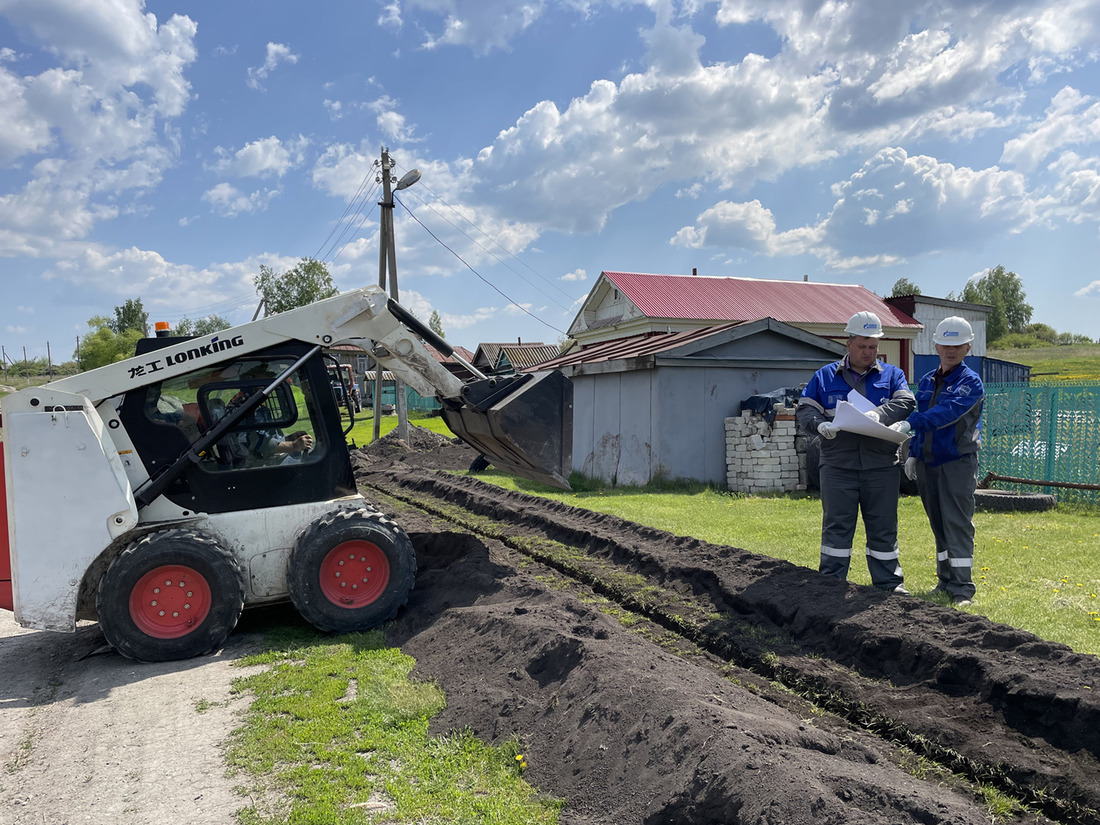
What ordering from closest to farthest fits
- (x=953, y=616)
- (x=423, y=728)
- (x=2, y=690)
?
(x=423, y=728) < (x=953, y=616) < (x=2, y=690)

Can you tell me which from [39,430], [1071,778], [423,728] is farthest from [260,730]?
[1071,778]

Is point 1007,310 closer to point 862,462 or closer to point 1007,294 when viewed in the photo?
point 1007,294

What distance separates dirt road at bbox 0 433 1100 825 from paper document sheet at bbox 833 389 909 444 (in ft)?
3.89

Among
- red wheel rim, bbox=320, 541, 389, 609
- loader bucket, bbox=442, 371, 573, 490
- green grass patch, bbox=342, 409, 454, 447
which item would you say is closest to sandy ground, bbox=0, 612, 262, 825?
red wheel rim, bbox=320, 541, 389, 609

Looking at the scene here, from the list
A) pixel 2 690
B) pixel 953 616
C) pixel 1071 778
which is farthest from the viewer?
pixel 2 690

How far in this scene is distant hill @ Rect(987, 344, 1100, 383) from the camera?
36906mm

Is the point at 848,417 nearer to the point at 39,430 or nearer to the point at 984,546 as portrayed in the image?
the point at 984,546

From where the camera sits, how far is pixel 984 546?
326 inches

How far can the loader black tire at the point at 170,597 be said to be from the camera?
570 cm

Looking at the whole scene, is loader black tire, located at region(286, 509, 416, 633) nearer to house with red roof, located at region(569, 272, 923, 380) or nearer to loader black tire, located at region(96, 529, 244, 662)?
loader black tire, located at region(96, 529, 244, 662)

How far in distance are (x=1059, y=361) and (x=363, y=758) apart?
54.5m

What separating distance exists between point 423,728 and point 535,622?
4.24 feet

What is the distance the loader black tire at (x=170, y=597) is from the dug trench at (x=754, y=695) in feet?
4.42

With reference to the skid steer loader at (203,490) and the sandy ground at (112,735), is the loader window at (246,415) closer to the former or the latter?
the skid steer loader at (203,490)
